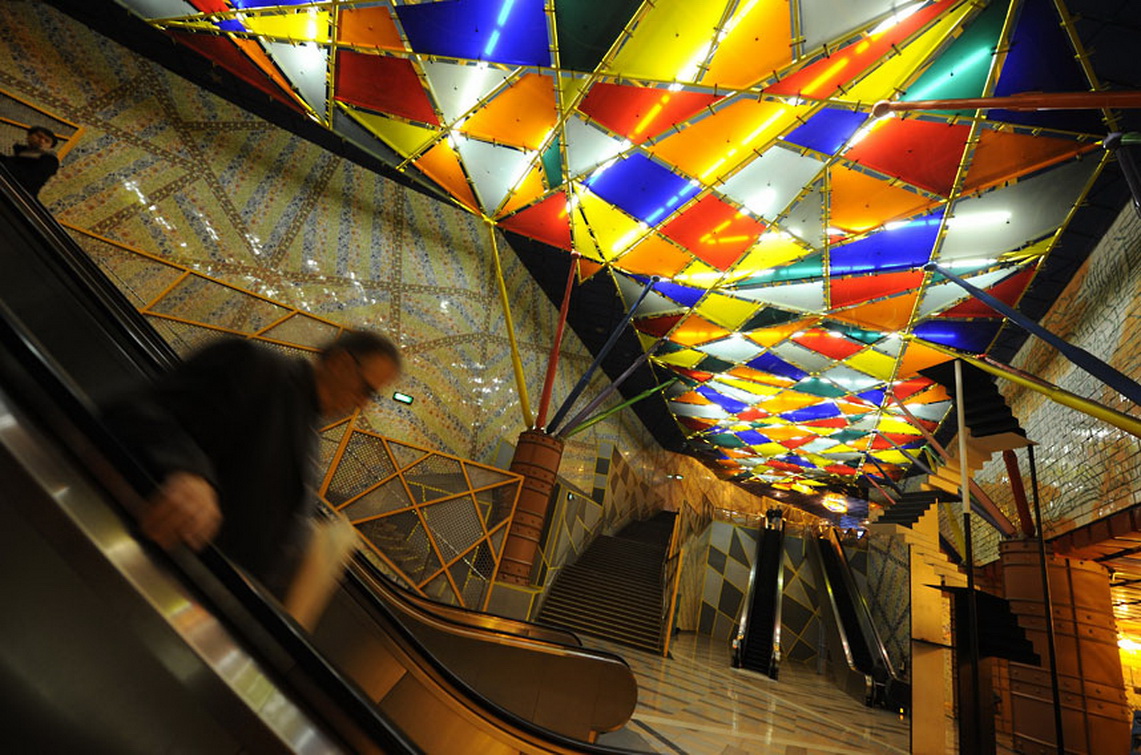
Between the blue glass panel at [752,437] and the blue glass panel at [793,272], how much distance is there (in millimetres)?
10980

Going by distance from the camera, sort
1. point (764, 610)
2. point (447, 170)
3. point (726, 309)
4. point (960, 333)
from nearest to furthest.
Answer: point (447, 170) < point (960, 333) < point (726, 309) < point (764, 610)

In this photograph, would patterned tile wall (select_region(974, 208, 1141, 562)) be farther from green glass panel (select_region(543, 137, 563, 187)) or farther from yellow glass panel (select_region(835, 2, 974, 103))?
green glass panel (select_region(543, 137, 563, 187))

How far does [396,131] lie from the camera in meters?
8.44

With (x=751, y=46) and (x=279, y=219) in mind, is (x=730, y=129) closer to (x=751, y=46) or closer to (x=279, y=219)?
(x=751, y=46)

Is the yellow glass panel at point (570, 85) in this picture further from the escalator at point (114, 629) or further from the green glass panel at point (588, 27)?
the escalator at point (114, 629)

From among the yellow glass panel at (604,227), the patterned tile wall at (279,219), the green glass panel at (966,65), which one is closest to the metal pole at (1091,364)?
the green glass panel at (966,65)

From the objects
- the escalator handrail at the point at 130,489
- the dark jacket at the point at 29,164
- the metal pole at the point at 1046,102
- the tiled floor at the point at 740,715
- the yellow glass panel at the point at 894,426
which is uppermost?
the yellow glass panel at the point at 894,426

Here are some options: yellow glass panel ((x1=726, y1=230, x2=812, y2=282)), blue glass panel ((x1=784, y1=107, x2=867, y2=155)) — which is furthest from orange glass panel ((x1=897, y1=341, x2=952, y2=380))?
blue glass panel ((x1=784, y1=107, x2=867, y2=155))

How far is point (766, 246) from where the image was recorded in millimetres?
→ 9172

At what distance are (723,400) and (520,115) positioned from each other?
1233 cm

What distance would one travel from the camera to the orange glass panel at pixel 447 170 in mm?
8664

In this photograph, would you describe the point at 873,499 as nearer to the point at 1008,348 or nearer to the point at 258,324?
the point at 1008,348

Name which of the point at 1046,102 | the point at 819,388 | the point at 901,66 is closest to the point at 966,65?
the point at 901,66

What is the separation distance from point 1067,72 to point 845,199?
2.57 m
